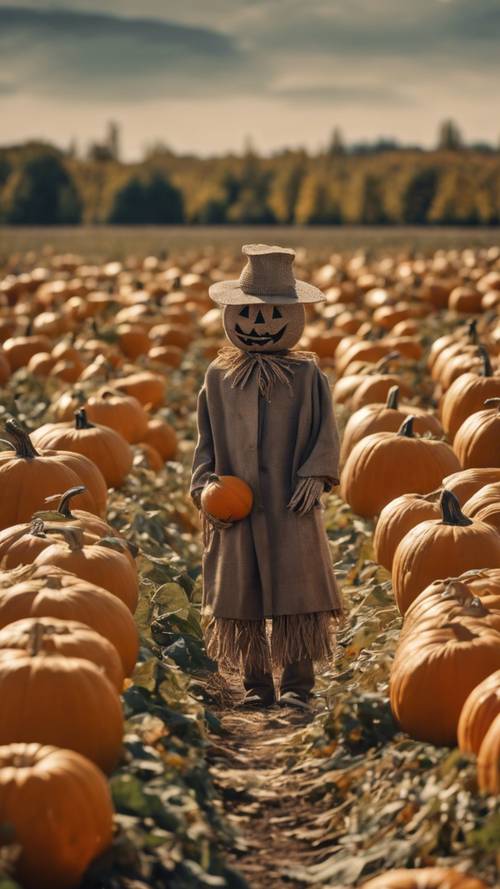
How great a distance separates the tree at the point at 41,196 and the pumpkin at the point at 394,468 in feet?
278

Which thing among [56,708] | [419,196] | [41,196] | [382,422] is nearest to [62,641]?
[56,708]

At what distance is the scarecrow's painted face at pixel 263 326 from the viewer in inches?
239

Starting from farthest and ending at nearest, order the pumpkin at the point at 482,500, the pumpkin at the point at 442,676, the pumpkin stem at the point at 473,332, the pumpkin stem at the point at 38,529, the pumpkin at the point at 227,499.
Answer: the pumpkin stem at the point at 473,332, the pumpkin at the point at 482,500, the pumpkin at the point at 227,499, the pumpkin stem at the point at 38,529, the pumpkin at the point at 442,676

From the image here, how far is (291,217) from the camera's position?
90188 mm

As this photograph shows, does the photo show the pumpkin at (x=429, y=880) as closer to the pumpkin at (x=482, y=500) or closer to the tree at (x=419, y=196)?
the pumpkin at (x=482, y=500)

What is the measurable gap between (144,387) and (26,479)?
4781 millimetres

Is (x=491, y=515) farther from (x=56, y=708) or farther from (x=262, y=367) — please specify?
(x=56, y=708)

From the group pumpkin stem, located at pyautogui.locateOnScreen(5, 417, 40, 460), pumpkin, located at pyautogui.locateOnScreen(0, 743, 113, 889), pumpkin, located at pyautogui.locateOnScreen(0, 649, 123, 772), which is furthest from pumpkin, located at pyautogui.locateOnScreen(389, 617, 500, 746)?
pumpkin stem, located at pyautogui.locateOnScreen(5, 417, 40, 460)

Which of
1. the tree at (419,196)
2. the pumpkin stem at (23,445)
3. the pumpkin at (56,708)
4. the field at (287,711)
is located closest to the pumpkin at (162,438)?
the field at (287,711)

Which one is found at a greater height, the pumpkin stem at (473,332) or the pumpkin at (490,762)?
the pumpkin stem at (473,332)

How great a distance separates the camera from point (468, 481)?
6.98 meters

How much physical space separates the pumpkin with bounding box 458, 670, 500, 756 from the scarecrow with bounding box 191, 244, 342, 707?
1613mm

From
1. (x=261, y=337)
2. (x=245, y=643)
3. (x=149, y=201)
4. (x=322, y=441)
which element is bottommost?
(x=245, y=643)

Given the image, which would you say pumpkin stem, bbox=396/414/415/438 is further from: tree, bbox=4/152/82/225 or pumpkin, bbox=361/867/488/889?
tree, bbox=4/152/82/225
